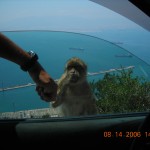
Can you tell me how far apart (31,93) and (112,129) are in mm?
569

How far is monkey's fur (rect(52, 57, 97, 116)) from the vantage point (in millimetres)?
2296

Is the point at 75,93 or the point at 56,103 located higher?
the point at 75,93

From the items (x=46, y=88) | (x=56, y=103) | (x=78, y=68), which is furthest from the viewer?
(x=78, y=68)

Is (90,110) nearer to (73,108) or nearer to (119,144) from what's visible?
(73,108)

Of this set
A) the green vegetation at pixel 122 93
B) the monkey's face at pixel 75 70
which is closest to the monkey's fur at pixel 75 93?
the monkey's face at pixel 75 70

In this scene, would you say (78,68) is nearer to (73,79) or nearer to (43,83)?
(73,79)

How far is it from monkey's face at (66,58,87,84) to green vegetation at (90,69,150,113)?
204mm

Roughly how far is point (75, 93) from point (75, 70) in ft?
0.61

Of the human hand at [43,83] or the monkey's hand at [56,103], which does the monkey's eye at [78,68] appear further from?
the human hand at [43,83]

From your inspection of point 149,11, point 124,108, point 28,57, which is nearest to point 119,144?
point 124,108

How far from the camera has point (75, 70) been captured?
8.18ft

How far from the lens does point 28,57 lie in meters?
1.67

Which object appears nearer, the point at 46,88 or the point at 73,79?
the point at 46,88

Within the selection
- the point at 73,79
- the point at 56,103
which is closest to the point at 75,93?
the point at 73,79
